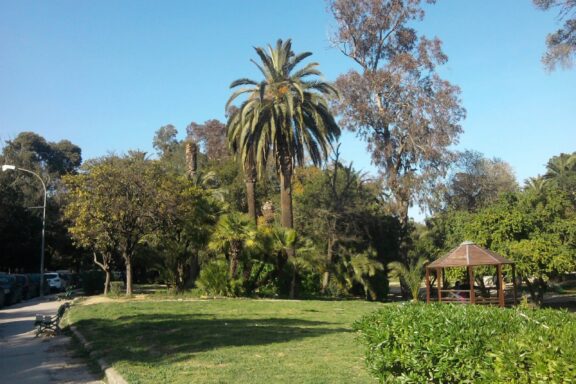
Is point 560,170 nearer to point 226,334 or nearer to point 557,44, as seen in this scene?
point 557,44

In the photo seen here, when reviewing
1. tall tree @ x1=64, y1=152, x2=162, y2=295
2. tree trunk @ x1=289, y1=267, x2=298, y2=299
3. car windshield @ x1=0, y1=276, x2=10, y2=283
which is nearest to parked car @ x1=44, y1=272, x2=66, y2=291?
car windshield @ x1=0, y1=276, x2=10, y2=283

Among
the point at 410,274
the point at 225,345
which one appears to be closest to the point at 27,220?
the point at 410,274

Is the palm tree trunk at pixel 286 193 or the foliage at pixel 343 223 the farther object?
the foliage at pixel 343 223

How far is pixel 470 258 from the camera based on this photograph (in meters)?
23.8

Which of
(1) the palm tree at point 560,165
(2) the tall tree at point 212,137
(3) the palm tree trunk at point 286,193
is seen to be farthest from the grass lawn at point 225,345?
(1) the palm tree at point 560,165

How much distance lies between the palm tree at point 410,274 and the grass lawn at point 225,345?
57.8 ft

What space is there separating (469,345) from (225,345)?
710cm

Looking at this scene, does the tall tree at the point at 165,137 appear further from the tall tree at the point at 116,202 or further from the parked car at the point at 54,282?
the tall tree at the point at 116,202

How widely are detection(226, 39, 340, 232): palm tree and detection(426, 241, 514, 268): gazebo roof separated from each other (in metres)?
10.6

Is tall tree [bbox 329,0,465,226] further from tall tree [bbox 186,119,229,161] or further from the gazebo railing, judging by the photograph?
tall tree [bbox 186,119,229,161]

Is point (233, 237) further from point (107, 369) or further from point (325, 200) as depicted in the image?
point (107, 369)

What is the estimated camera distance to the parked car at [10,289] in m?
29.7

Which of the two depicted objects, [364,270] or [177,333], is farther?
[364,270]

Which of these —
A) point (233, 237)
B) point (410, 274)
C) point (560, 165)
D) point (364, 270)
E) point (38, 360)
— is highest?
point (560, 165)
